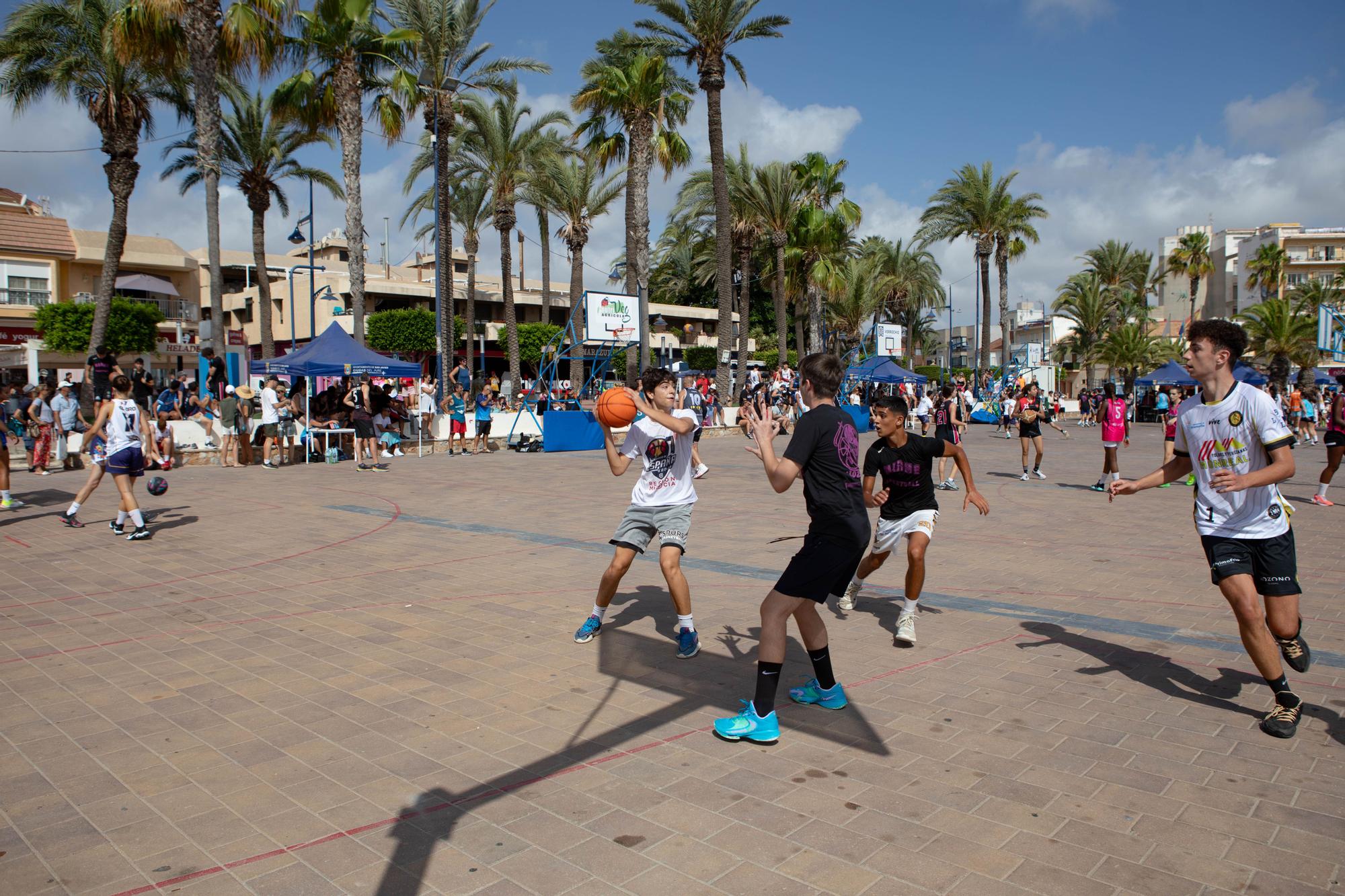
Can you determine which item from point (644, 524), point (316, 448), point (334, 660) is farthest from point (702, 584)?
point (316, 448)

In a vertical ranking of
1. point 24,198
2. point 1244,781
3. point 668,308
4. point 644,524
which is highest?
point 24,198

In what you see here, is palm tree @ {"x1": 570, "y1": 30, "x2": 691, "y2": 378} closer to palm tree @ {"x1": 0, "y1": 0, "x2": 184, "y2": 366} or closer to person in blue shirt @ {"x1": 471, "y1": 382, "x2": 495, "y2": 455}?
person in blue shirt @ {"x1": 471, "y1": 382, "x2": 495, "y2": 455}

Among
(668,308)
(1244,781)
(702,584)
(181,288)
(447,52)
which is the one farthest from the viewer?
(668,308)

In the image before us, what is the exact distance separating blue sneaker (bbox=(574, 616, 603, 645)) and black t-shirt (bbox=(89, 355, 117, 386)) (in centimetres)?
1656

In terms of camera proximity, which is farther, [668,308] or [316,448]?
[668,308]

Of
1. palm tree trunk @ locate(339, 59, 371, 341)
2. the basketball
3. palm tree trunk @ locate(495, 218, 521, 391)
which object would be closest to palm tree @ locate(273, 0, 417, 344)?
palm tree trunk @ locate(339, 59, 371, 341)

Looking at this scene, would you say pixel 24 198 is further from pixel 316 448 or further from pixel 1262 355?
pixel 1262 355

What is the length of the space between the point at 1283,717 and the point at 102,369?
20.4m

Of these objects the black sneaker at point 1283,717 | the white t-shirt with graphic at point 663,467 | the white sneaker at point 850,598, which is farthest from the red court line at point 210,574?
the black sneaker at point 1283,717

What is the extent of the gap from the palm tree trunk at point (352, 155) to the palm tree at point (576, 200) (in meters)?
11.2

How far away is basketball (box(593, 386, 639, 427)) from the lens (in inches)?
238

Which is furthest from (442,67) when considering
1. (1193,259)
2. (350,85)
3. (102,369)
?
(1193,259)

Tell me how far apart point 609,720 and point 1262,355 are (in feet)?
186

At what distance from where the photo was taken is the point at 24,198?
42312mm
